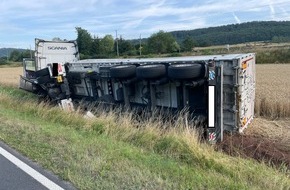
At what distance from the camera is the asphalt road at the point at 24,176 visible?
169 inches

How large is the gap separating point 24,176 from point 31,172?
0.13 m

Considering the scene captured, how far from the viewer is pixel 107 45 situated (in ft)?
275

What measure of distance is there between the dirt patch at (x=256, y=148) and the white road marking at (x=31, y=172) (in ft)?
12.7

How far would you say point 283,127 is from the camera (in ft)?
29.2

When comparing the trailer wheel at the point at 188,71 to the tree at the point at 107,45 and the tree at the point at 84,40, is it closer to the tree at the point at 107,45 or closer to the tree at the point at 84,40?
the tree at the point at 84,40

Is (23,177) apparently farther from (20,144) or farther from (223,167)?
(223,167)

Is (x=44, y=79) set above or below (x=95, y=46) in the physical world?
below

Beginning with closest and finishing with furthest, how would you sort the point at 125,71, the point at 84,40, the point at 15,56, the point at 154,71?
the point at 154,71
the point at 125,71
the point at 84,40
the point at 15,56

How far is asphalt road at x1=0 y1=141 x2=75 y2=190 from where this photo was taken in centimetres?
430

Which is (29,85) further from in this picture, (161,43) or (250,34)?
(250,34)

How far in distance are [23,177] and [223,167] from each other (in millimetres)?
2930

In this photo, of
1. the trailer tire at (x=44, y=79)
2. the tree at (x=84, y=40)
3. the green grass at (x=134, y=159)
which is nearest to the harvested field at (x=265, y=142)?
the green grass at (x=134, y=159)

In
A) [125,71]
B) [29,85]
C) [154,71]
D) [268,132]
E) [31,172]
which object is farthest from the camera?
[29,85]

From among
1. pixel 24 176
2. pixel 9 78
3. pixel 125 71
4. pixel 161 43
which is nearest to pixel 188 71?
pixel 125 71
